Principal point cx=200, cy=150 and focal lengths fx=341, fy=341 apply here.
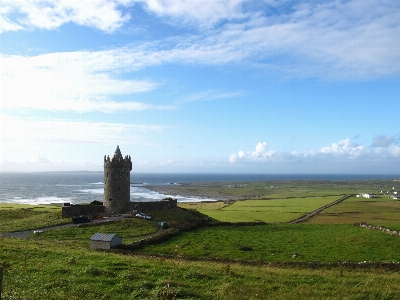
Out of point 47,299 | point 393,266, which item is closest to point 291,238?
point 393,266

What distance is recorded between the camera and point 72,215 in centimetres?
4466

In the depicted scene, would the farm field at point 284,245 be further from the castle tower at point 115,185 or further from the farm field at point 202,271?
the castle tower at point 115,185

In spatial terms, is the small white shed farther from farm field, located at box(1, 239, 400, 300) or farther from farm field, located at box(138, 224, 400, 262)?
farm field, located at box(1, 239, 400, 300)

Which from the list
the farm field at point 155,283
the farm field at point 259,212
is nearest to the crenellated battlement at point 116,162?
the farm field at point 259,212

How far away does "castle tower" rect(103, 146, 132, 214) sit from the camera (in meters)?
48.6

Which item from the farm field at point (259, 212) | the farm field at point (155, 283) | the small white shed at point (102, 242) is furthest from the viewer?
the farm field at point (259, 212)

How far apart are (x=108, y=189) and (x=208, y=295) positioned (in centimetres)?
3794

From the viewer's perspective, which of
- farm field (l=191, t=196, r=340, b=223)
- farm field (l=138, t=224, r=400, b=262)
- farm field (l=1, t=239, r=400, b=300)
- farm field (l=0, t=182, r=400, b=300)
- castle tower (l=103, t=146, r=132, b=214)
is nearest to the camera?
farm field (l=1, t=239, r=400, b=300)

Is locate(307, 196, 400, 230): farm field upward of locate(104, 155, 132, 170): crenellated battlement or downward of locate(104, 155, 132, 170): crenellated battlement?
downward

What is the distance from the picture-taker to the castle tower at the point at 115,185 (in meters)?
48.6

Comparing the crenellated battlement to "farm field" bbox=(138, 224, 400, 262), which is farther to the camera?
the crenellated battlement

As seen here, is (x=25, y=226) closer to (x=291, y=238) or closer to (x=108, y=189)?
(x=108, y=189)

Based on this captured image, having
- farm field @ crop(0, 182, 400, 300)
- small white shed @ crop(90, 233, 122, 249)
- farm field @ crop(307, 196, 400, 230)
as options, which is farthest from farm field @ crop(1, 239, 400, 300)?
farm field @ crop(307, 196, 400, 230)

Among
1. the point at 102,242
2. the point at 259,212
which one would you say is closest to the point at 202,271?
the point at 102,242
